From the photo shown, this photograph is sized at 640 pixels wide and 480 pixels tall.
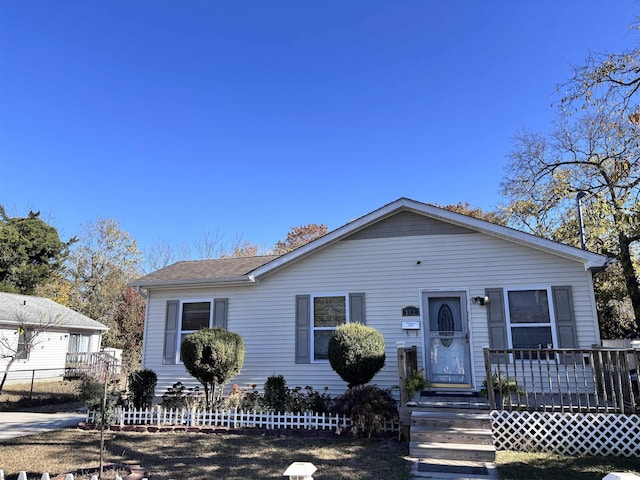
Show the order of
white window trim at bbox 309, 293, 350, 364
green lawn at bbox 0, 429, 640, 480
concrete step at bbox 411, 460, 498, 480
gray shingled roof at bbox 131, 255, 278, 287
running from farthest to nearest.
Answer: gray shingled roof at bbox 131, 255, 278, 287 → white window trim at bbox 309, 293, 350, 364 → green lawn at bbox 0, 429, 640, 480 → concrete step at bbox 411, 460, 498, 480

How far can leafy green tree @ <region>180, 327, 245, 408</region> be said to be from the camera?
859 centimetres

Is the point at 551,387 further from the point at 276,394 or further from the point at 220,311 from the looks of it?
the point at 220,311

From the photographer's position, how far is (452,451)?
6.08m

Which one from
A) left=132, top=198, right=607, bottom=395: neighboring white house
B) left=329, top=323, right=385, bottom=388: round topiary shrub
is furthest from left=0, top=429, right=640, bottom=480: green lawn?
left=132, top=198, right=607, bottom=395: neighboring white house

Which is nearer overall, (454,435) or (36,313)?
(454,435)

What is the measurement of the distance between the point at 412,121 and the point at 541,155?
6.35 meters

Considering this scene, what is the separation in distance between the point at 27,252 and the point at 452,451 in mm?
30818

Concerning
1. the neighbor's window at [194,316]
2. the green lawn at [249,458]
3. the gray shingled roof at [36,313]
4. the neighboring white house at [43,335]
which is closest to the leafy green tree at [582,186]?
the green lawn at [249,458]

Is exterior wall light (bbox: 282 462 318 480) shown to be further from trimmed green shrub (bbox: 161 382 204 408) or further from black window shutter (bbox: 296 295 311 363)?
black window shutter (bbox: 296 295 311 363)

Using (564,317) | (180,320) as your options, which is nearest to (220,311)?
(180,320)

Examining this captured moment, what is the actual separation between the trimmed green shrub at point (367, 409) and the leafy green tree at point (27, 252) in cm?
2724

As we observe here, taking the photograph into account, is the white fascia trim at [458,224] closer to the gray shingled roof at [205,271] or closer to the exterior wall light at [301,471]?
the gray shingled roof at [205,271]

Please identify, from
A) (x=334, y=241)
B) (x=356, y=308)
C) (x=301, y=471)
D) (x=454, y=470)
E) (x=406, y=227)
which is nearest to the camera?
(x=301, y=471)

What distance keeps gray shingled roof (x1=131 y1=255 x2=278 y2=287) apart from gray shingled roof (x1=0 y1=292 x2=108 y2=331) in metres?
8.24
